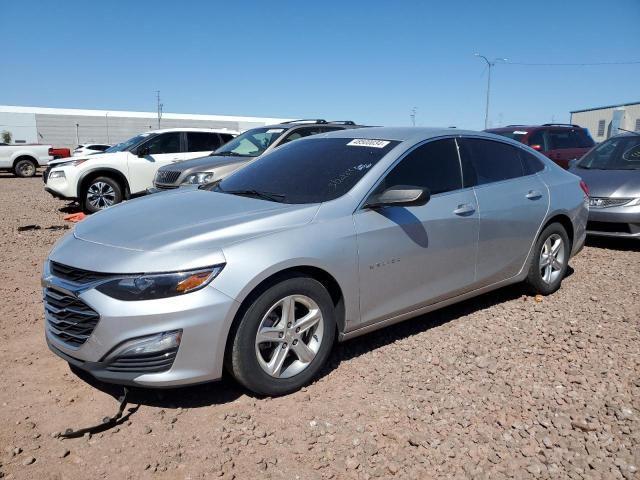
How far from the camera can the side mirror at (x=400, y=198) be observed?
3.39 metres

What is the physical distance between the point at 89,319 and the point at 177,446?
2.69 ft

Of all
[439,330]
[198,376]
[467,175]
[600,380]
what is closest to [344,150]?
[467,175]

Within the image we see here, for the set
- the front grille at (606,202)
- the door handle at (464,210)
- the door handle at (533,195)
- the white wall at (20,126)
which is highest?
the white wall at (20,126)

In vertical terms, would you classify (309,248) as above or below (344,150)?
below

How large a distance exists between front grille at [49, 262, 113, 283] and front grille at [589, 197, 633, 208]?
6525mm

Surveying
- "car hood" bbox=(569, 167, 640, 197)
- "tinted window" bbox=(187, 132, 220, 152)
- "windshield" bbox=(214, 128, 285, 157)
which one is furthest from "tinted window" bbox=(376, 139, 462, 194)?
"tinted window" bbox=(187, 132, 220, 152)

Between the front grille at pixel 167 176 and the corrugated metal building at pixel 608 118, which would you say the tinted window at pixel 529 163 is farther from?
the corrugated metal building at pixel 608 118

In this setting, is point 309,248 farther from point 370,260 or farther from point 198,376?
point 198,376

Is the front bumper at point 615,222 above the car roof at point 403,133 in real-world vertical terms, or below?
below

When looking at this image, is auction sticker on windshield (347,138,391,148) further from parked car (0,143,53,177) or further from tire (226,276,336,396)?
parked car (0,143,53,177)

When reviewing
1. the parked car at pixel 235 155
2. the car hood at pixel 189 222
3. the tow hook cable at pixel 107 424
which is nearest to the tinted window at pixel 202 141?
the parked car at pixel 235 155

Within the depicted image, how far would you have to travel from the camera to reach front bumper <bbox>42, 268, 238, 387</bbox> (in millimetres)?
2742

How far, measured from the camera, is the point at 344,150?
160 inches

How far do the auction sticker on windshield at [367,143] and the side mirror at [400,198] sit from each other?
1.88ft
